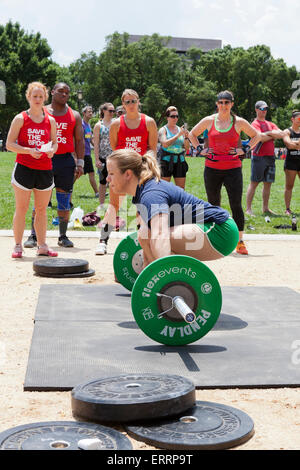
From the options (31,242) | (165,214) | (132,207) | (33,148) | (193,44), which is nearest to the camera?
(165,214)

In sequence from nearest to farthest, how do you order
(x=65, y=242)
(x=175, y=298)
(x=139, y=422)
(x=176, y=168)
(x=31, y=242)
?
(x=139, y=422), (x=175, y=298), (x=31, y=242), (x=65, y=242), (x=176, y=168)

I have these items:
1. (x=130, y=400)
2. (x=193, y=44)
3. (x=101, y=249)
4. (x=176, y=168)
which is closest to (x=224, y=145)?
(x=101, y=249)

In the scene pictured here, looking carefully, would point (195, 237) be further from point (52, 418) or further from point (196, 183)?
point (196, 183)

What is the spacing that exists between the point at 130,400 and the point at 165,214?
58.6 inches

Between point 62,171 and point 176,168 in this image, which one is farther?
point 176,168

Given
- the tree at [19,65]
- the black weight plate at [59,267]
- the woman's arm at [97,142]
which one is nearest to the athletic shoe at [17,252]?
the black weight plate at [59,267]

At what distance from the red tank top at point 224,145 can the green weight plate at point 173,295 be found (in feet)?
13.3

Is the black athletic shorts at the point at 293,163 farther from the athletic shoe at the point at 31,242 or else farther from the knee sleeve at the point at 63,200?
the athletic shoe at the point at 31,242

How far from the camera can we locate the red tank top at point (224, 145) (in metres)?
7.98

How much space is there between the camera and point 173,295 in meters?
4.12

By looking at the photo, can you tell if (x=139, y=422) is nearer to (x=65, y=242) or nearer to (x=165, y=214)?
(x=165, y=214)

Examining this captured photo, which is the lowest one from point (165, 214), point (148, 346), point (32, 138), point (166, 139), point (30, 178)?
point (148, 346)

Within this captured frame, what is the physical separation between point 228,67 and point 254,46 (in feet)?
12.5
